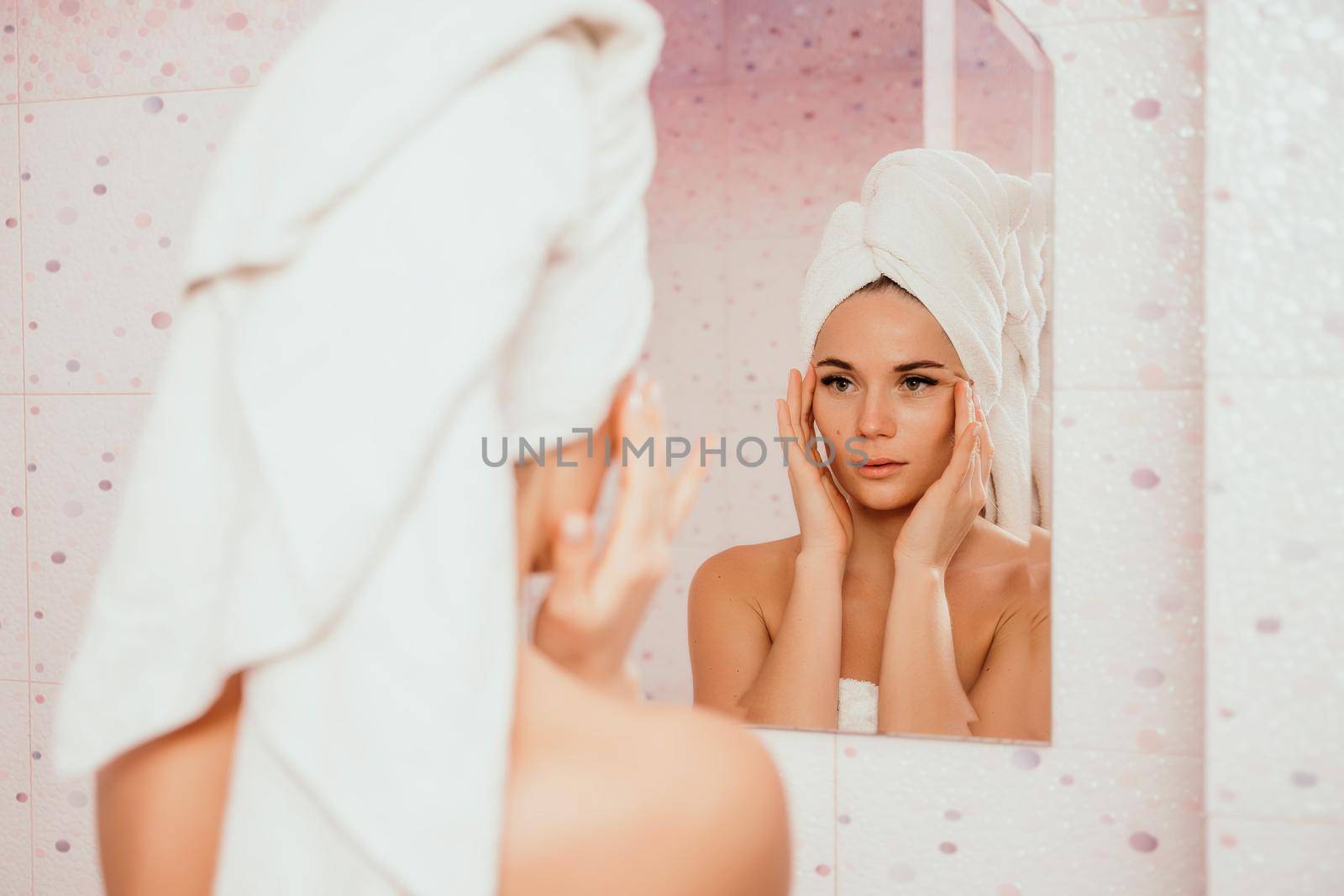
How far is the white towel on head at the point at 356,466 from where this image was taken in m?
0.44

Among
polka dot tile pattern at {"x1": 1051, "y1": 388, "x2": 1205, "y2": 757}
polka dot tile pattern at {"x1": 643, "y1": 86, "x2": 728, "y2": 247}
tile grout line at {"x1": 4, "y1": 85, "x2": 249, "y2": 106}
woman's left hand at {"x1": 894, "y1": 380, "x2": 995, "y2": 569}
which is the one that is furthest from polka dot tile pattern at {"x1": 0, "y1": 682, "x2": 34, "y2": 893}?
polka dot tile pattern at {"x1": 1051, "y1": 388, "x2": 1205, "y2": 757}

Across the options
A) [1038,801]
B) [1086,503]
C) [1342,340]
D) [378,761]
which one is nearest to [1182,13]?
[1342,340]

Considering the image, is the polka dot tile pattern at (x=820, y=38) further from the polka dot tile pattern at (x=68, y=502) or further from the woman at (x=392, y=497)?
the polka dot tile pattern at (x=68, y=502)

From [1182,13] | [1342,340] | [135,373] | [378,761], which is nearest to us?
[378,761]

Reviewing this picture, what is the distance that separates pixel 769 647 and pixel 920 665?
163 mm

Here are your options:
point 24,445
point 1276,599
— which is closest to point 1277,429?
point 1276,599

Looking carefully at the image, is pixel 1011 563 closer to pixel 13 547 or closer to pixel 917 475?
pixel 917 475

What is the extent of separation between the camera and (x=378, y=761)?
0.44m

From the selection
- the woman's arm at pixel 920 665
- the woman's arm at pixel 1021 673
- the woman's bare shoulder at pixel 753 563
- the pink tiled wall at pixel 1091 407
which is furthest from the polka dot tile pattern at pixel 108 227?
the woman's arm at pixel 1021 673

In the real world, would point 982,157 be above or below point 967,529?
above

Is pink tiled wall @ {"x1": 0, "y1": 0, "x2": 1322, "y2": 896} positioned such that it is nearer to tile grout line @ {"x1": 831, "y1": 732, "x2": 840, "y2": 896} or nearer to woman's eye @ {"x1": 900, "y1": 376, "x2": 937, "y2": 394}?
tile grout line @ {"x1": 831, "y1": 732, "x2": 840, "y2": 896}

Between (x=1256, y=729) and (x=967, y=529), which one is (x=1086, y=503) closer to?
(x=967, y=529)

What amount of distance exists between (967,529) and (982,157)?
0.38 metres

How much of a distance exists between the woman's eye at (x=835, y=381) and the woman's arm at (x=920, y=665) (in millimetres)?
193
